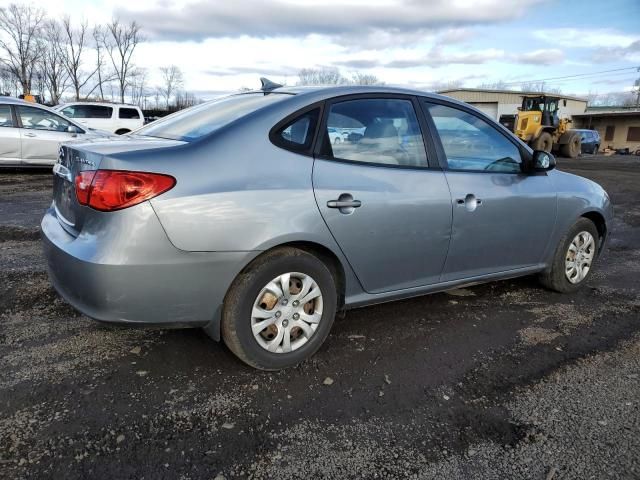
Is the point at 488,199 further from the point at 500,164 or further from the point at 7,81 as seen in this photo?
the point at 7,81

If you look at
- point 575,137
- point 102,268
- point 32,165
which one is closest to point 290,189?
point 102,268

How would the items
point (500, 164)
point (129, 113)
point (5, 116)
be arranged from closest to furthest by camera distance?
point (500, 164), point (5, 116), point (129, 113)

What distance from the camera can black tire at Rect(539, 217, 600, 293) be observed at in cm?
425

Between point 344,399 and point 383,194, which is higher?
point 383,194

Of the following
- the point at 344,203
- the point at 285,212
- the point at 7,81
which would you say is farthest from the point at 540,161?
the point at 7,81

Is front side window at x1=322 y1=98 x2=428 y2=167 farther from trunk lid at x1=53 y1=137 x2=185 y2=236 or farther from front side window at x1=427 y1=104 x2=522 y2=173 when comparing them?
trunk lid at x1=53 y1=137 x2=185 y2=236

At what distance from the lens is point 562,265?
4.30m

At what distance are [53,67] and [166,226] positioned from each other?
7210 centimetres

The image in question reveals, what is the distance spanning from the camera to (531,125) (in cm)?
2588

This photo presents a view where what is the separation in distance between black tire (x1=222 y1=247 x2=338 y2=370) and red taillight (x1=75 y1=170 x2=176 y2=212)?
2.04ft

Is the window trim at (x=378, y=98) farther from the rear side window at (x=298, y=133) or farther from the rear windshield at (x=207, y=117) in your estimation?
the rear windshield at (x=207, y=117)

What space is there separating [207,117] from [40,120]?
9.60m

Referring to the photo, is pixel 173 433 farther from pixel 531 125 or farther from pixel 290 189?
pixel 531 125

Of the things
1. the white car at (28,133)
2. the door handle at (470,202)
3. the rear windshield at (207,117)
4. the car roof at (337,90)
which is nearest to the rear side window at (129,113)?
the white car at (28,133)
